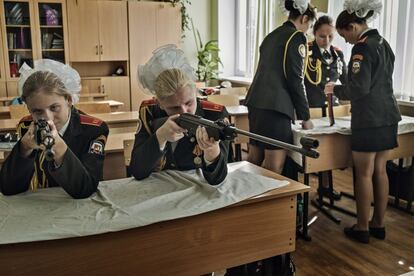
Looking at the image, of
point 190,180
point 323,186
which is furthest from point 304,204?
point 190,180

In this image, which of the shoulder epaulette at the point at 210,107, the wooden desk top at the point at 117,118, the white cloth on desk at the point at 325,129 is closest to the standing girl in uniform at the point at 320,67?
the white cloth on desk at the point at 325,129

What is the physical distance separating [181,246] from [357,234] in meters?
1.78

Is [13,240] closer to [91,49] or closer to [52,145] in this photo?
[52,145]

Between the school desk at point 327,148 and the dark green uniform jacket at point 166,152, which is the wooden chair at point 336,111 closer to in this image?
the school desk at point 327,148

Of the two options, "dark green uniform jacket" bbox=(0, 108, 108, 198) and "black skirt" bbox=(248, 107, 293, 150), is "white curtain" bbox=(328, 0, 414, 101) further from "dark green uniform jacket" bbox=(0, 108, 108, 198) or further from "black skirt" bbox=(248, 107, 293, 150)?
"dark green uniform jacket" bbox=(0, 108, 108, 198)

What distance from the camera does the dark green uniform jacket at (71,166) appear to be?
4.75 feet

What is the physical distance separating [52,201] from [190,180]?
19.2 inches

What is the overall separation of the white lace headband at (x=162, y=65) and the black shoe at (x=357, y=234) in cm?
173

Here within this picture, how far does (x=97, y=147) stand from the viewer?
1.65 meters

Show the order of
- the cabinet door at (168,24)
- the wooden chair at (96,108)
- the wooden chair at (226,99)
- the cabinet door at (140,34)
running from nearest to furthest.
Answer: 1. the wooden chair at (96,108)
2. the wooden chair at (226,99)
3. the cabinet door at (140,34)
4. the cabinet door at (168,24)

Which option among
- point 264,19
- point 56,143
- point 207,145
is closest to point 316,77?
point 207,145

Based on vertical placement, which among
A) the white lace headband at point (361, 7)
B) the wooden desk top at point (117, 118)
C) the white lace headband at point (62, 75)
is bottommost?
the wooden desk top at point (117, 118)

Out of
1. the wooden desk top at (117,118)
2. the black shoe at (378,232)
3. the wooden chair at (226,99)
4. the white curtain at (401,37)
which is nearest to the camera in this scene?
the black shoe at (378,232)

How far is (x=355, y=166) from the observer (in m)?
2.80
